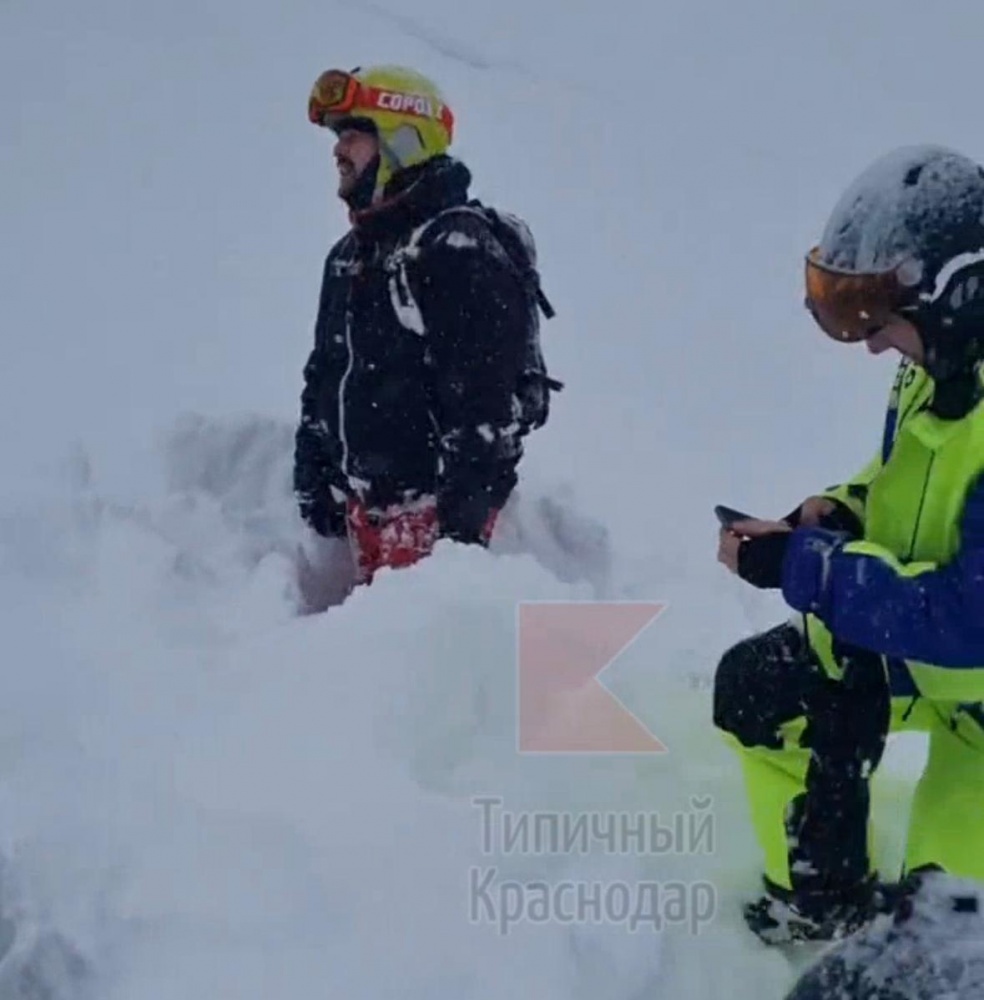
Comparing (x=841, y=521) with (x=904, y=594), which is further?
(x=841, y=521)

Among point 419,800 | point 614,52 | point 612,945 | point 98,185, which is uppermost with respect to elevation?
point 614,52

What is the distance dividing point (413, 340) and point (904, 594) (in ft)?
1.90

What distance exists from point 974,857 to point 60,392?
106 centimetres

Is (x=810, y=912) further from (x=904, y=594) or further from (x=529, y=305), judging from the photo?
(x=529, y=305)

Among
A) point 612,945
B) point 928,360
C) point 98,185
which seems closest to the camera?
point 928,360

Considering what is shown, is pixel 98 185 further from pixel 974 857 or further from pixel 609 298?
pixel 974 857

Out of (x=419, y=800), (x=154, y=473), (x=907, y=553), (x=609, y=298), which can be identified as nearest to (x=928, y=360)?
(x=907, y=553)

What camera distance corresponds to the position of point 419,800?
142 cm

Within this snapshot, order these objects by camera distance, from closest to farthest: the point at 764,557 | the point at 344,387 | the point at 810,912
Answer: the point at 764,557 < the point at 810,912 < the point at 344,387
